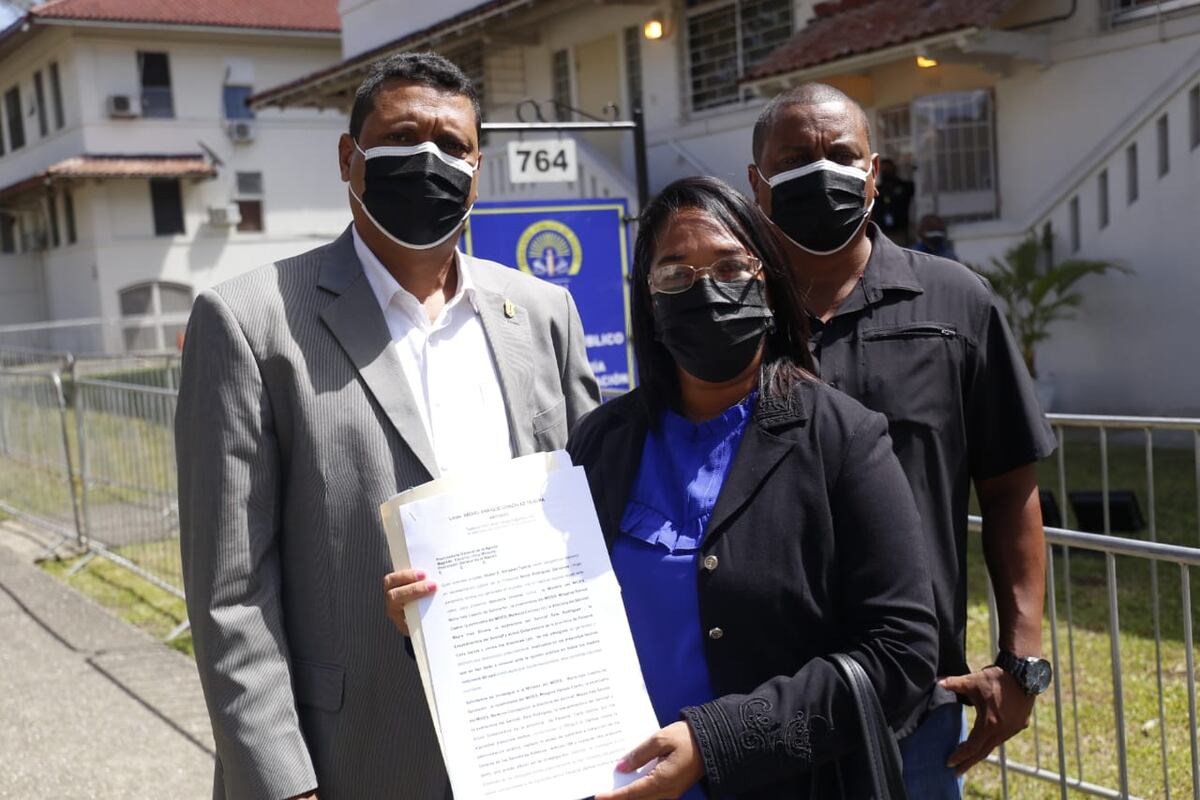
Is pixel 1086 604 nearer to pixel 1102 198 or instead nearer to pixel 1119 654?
pixel 1119 654

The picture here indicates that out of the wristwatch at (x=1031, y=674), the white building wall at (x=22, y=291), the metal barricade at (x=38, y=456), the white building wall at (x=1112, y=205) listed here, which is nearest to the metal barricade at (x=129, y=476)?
the metal barricade at (x=38, y=456)

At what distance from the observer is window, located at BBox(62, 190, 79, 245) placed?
32062 millimetres

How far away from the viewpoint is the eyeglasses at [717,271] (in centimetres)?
204

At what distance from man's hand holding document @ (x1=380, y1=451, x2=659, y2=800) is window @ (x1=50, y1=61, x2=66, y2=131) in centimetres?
3402

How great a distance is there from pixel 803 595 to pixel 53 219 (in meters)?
35.6

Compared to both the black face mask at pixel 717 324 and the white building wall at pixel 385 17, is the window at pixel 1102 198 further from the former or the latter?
the white building wall at pixel 385 17

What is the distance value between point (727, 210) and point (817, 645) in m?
0.74

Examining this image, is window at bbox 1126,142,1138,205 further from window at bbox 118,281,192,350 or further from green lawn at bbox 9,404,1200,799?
window at bbox 118,281,192,350

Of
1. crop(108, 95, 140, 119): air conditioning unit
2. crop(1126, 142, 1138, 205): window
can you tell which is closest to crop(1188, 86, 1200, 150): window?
crop(1126, 142, 1138, 205): window

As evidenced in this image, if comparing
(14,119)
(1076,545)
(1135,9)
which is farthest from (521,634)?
(14,119)

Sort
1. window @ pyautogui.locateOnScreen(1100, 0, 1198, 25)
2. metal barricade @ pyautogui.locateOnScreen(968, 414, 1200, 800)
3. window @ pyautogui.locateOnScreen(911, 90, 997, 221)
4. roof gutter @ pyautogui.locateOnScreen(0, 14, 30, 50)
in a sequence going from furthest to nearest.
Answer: roof gutter @ pyautogui.locateOnScreen(0, 14, 30, 50), window @ pyautogui.locateOnScreen(911, 90, 997, 221), window @ pyautogui.locateOnScreen(1100, 0, 1198, 25), metal barricade @ pyautogui.locateOnScreen(968, 414, 1200, 800)

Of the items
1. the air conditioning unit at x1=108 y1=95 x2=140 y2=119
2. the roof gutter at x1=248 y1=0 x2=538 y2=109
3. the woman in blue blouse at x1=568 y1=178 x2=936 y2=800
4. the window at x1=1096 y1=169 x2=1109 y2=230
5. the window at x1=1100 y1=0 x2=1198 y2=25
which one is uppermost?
the air conditioning unit at x1=108 y1=95 x2=140 y2=119

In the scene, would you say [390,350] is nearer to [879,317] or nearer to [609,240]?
[879,317]

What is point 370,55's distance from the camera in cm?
1942
